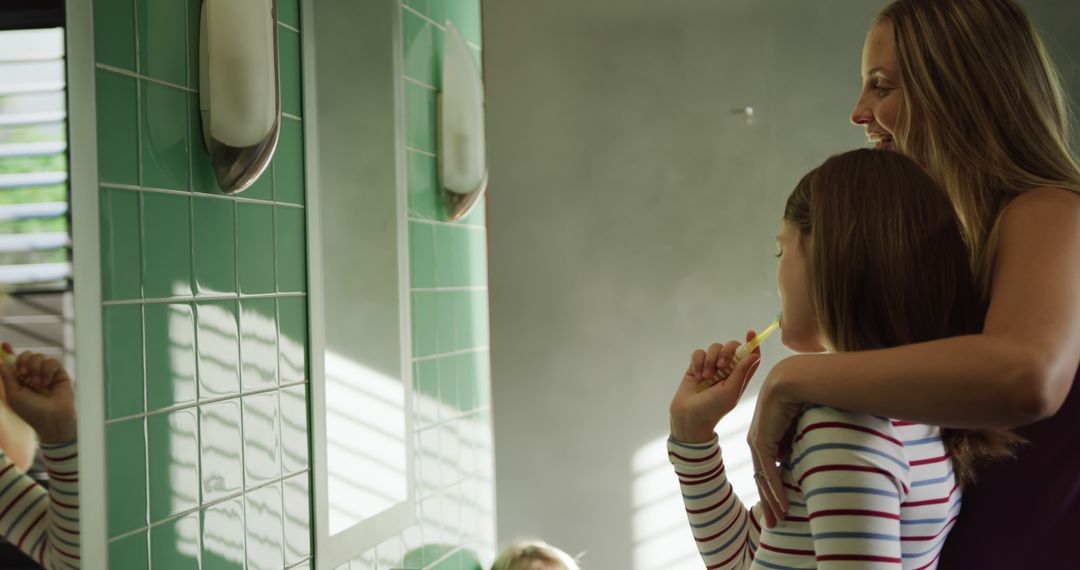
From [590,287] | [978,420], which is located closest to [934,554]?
[978,420]

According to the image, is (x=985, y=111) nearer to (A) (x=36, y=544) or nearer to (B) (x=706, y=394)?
(B) (x=706, y=394)

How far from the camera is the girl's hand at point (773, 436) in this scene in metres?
0.81

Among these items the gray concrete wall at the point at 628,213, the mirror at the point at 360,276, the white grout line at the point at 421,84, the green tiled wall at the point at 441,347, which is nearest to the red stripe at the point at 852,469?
the mirror at the point at 360,276

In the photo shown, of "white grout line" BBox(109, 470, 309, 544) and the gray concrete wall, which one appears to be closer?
"white grout line" BBox(109, 470, 309, 544)

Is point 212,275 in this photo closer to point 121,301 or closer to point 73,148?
point 121,301

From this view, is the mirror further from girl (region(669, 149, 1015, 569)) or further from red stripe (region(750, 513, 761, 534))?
girl (region(669, 149, 1015, 569))

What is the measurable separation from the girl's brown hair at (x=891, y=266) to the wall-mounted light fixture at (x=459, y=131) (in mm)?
1407

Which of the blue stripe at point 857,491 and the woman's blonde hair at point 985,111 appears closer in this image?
the blue stripe at point 857,491

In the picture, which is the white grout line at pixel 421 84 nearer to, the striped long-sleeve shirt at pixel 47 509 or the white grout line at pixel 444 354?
the white grout line at pixel 444 354

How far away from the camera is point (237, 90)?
4.37ft

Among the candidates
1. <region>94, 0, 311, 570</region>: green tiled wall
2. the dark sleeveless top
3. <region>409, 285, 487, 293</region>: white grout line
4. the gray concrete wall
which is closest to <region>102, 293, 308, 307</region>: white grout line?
<region>94, 0, 311, 570</region>: green tiled wall

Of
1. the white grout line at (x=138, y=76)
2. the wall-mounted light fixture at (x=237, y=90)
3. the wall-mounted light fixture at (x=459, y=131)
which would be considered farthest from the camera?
the wall-mounted light fixture at (x=459, y=131)

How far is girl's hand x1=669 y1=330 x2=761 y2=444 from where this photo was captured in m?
0.97

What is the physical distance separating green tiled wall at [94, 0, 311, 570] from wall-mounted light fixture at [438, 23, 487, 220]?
58 centimetres
